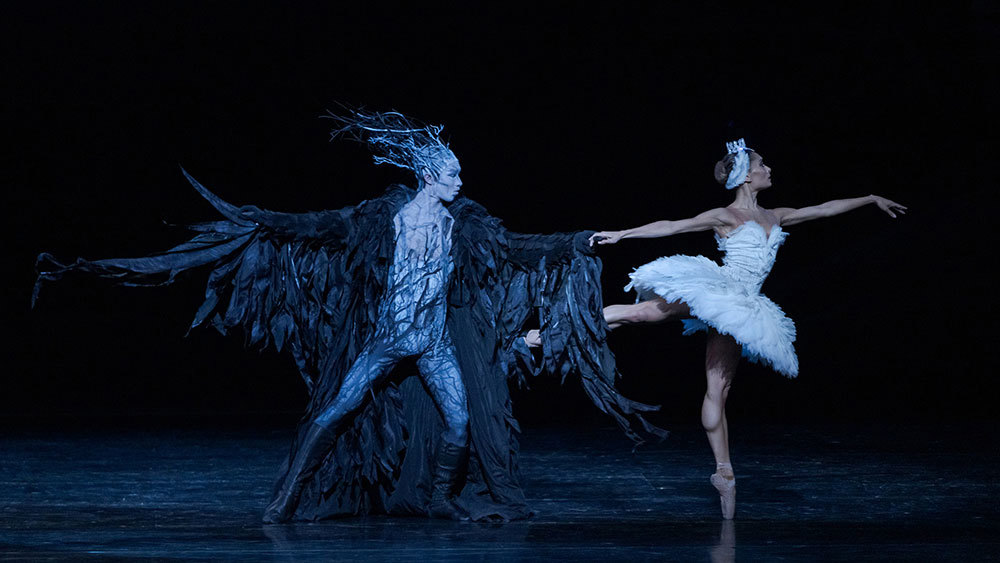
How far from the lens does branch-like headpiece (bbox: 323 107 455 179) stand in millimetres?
4352

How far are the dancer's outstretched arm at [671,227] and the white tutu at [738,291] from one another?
75 millimetres

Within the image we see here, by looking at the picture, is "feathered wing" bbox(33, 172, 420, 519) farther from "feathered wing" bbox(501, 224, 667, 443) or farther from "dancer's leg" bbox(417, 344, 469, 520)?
"feathered wing" bbox(501, 224, 667, 443)

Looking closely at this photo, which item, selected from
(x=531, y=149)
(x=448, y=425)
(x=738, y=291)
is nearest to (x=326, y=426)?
(x=448, y=425)

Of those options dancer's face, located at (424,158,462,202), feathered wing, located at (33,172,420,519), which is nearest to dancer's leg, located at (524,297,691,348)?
dancer's face, located at (424,158,462,202)

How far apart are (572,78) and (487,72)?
0.65 m

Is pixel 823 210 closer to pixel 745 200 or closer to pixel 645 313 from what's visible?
pixel 745 200

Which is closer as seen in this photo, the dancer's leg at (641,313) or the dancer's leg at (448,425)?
the dancer's leg at (448,425)

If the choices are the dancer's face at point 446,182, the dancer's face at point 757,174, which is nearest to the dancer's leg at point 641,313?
the dancer's face at point 757,174

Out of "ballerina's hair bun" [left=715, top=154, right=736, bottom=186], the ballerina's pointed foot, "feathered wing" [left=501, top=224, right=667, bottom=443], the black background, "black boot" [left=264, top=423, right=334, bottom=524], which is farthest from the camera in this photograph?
the black background

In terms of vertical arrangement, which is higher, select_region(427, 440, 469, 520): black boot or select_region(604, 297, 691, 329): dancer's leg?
select_region(604, 297, 691, 329): dancer's leg

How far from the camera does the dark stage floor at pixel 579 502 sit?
3.66 metres

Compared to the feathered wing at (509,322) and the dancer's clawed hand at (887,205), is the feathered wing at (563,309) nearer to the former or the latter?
the feathered wing at (509,322)

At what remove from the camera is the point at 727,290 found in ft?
14.5

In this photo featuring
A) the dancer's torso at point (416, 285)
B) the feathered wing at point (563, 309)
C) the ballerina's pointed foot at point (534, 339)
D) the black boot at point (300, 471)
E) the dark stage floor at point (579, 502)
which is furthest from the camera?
the ballerina's pointed foot at point (534, 339)
